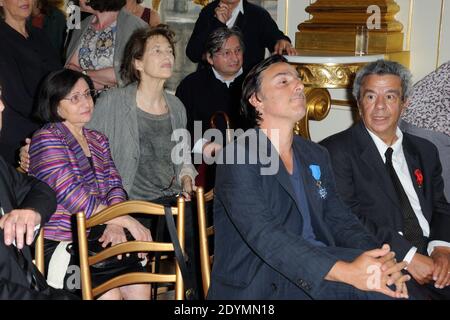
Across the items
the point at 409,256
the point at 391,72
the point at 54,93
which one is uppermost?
the point at 391,72

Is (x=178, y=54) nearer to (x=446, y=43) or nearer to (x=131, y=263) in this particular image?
(x=446, y=43)

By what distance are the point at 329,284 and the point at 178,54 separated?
4170 millimetres

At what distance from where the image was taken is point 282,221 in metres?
1.91

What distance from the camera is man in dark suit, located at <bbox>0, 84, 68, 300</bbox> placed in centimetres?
155

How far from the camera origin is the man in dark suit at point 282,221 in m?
1.76

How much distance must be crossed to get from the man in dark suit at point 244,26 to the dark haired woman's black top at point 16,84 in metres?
0.97

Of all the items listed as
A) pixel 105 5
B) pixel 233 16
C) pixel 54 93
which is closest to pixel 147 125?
pixel 54 93

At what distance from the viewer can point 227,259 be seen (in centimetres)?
191

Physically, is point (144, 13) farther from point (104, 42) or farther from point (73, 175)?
point (73, 175)

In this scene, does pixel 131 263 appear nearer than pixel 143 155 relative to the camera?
Yes

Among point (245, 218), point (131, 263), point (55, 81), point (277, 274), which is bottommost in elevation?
point (131, 263)

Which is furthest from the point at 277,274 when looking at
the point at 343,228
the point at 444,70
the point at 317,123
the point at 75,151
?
the point at 317,123

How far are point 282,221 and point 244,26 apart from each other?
2.10 m

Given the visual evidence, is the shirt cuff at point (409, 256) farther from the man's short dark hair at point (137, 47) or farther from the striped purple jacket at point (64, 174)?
the man's short dark hair at point (137, 47)
